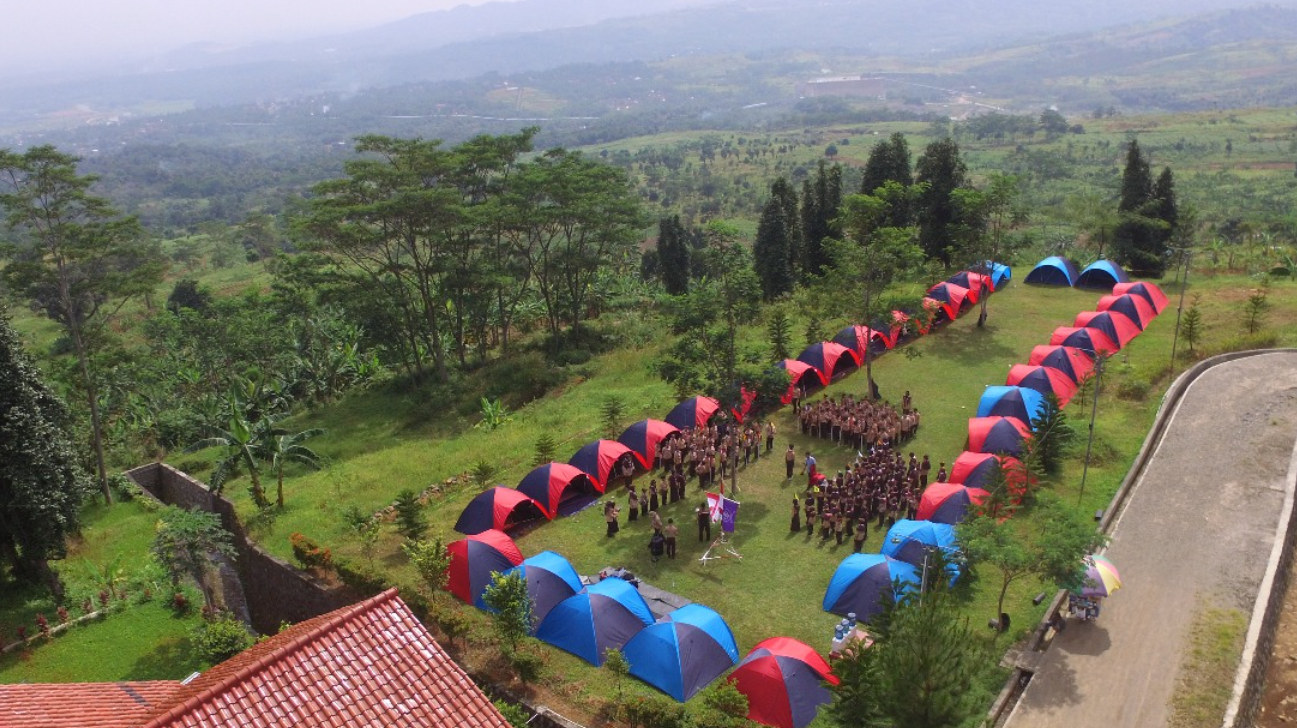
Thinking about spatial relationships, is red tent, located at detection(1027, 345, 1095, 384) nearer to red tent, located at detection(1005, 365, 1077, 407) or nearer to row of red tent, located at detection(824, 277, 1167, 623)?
row of red tent, located at detection(824, 277, 1167, 623)

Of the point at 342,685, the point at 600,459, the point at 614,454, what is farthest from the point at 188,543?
the point at 342,685

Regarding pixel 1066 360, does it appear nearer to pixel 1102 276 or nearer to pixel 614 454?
pixel 1102 276

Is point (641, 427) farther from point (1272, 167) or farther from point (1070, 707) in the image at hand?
point (1272, 167)

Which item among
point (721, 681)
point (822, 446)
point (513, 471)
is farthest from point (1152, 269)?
point (721, 681)

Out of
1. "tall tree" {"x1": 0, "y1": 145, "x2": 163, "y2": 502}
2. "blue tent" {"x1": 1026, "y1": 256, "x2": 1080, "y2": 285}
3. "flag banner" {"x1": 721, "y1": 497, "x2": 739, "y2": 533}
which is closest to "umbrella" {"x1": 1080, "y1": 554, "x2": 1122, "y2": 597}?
"flag banner" {"x1": 721, "y1": 497, "x2": 739, "y2": 533}

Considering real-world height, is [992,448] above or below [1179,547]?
above

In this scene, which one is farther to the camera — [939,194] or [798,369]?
[939,194]

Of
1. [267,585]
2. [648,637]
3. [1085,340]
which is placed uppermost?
[1085,340]

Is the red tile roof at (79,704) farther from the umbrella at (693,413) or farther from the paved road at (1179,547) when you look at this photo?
the umbrella at (693,413)
